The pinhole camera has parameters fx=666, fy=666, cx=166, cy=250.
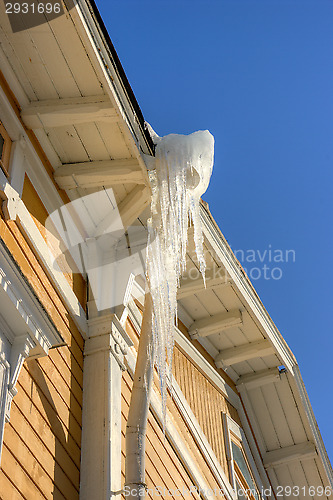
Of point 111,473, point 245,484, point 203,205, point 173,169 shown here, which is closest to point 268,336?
point 245,484

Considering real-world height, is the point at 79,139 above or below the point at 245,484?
above

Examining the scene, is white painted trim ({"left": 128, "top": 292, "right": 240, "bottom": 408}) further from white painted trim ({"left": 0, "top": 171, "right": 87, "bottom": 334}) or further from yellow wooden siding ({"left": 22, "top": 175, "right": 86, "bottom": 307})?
white painted trim ({"left": 0, "top": 171, "right": 87, "bottom": 334})

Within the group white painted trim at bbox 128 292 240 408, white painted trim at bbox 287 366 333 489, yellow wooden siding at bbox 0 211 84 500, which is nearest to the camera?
yellow wooden siding at bbox 0 211 84 500

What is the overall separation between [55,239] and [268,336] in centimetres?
324

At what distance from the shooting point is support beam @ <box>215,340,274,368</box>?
23.2ft

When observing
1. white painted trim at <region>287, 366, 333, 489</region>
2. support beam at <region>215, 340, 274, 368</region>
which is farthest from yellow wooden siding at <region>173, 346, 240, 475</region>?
white painted trim at <region>287, 366, 333, 489</region>

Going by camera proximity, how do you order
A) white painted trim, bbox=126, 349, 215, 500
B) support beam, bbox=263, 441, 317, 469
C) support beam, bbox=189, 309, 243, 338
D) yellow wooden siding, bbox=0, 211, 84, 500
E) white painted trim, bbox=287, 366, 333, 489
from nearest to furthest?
yellow wooden siding, bbox=0, 211, 84, 500 → white painted trim, bbox=126, 349, 215, 500 → support beam, bbox=189, 309, 243, 338 → white painted trim, bbox=287, 366, 333, 489 → support beam, bbox=263, 441, 317, 469

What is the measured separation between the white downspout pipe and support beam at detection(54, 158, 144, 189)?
848 mm

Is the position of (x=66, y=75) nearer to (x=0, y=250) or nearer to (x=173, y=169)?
(x=173, y=169)

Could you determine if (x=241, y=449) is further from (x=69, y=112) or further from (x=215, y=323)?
(x=69, y=112)

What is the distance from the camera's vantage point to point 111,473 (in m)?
3.88

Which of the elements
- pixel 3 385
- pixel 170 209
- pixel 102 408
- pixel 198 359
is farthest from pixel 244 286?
pixel 3 385

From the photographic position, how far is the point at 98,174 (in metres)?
4.50

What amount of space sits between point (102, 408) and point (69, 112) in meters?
1.85
